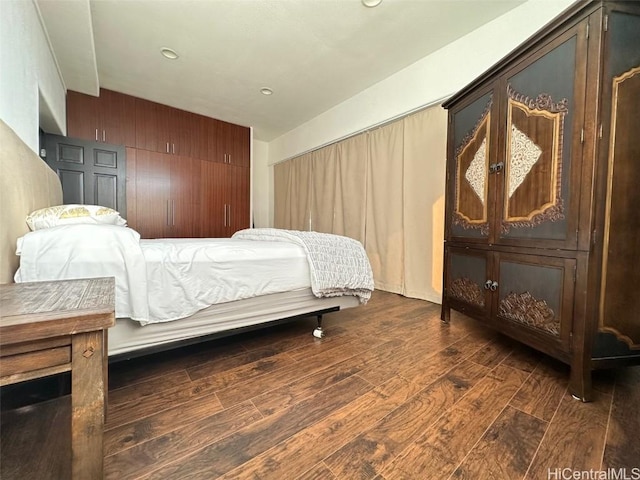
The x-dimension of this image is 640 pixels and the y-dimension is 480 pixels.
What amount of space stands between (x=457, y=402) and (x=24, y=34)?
126 inches

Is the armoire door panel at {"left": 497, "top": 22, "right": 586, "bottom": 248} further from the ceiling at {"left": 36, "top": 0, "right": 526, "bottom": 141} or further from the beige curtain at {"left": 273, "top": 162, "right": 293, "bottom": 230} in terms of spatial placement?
the beige curtain at {"left": 273, "top": 162, "right": 293, "bottom": 230}

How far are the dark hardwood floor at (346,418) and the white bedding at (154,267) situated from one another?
39cm

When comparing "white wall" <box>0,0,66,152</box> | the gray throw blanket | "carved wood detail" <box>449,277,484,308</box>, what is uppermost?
"white wall" <box>0,0,66,152</box>

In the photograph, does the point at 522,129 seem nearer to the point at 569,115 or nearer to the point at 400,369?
the point at 569,115

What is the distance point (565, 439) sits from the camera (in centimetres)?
94

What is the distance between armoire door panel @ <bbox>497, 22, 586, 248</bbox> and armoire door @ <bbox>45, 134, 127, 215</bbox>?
4117mm

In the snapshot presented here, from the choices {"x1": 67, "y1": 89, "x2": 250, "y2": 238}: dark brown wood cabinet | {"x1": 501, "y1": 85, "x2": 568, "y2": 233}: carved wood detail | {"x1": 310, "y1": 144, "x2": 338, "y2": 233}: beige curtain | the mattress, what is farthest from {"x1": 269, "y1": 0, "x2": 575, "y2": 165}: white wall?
the mattress

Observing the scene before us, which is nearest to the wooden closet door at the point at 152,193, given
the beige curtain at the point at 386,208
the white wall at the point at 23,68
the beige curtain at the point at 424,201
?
the white wall at the point at 23,68

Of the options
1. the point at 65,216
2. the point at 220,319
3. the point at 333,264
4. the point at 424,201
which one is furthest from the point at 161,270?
the point at 424,201

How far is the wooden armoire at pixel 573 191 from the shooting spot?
1.15 metres

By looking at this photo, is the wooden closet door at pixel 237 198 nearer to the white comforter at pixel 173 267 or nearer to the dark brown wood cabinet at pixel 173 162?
the dark brown wood cabinet at pixel 173 162

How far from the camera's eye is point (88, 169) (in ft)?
10.2

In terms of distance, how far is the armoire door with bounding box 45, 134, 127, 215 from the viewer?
2943 millimetres

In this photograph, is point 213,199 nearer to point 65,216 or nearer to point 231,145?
point 231,145
